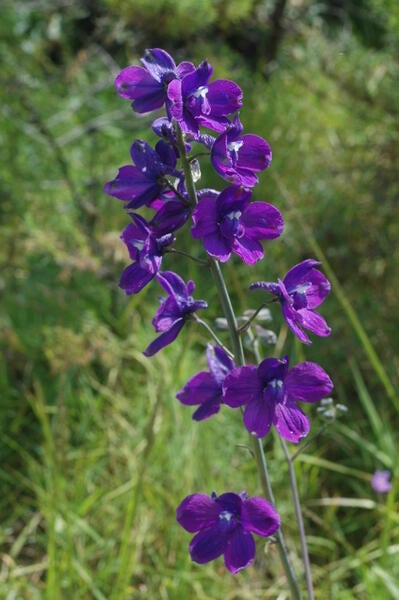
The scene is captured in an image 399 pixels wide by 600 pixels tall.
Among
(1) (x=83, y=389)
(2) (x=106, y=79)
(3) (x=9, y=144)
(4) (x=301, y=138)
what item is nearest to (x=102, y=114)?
(2) (x=106, y=79)

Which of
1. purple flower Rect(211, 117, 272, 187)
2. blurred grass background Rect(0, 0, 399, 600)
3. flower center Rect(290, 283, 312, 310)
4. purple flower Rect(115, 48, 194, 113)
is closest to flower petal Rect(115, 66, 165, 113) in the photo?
purple flower Rect(115, 48, 194, 113)

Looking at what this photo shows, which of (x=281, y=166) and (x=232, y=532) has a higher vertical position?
(x=232, y=532)

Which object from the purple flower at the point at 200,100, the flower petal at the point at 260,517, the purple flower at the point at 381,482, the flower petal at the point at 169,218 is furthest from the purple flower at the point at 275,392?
the purple flower at the point at 381,482

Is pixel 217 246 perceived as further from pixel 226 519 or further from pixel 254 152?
pixel 226 519

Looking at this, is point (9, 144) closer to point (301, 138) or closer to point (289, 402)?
point (301, 138)

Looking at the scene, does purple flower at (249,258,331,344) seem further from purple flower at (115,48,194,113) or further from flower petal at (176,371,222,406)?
purple flower at (115,48,194,113)

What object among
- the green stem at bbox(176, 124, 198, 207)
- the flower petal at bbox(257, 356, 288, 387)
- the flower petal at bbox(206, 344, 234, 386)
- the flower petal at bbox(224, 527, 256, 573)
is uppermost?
the green stem at bbox(176, 124, 198, 207)
